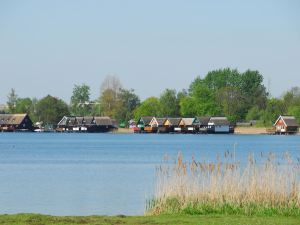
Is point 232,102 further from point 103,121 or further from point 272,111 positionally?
point 103,121

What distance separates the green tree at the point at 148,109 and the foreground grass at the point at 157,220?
16730cm

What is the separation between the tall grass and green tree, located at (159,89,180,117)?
160 metres

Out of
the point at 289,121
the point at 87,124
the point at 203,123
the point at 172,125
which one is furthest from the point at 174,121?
the point at 289,121

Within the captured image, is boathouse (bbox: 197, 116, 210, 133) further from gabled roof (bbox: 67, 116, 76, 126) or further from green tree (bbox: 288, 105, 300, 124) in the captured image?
gabled roof (bbox: 67, 116, 76, 126)

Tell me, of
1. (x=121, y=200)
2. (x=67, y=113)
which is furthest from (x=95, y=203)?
(x=67, y=113)

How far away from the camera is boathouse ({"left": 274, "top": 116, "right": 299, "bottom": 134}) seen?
163 m

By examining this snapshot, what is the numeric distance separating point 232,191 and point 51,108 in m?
172

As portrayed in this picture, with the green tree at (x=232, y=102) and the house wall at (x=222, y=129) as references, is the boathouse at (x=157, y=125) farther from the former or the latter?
the green tree at (x=232, y=102)

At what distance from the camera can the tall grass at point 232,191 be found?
80.9 feet

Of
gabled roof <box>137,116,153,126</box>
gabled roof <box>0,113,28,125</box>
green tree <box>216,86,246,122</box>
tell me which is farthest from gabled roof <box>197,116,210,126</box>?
gabled roof <box>0,113,28,125</box>

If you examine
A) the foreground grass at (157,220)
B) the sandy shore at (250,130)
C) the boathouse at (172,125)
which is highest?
the boathouse at (172,125)

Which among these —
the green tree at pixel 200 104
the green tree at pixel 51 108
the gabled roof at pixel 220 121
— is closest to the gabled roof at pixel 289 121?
the gabled roof at pixel 220 121

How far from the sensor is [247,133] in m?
180

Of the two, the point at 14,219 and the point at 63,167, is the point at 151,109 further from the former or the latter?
the point at 14,219
